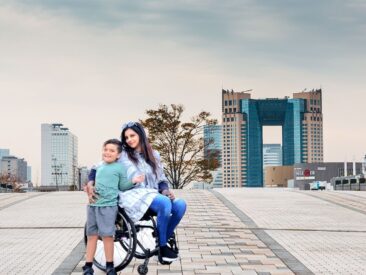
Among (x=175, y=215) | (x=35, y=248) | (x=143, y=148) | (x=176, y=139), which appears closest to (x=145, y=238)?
(x=175, y=215)

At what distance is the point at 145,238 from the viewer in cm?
638

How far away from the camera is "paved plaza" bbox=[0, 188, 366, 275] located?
779cm

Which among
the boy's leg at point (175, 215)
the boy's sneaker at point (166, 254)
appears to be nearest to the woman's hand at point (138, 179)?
the boy's leg at point (175, 215)

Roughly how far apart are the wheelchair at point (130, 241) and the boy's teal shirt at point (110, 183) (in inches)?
7.3

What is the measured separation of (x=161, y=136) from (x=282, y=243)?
3352 centimetres

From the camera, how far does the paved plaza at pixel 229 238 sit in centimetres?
779

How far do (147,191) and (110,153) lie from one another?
0.47 metres

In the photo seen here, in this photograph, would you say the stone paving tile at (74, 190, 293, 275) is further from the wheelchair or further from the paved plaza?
the wheelchair

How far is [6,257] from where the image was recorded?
8.84 meters

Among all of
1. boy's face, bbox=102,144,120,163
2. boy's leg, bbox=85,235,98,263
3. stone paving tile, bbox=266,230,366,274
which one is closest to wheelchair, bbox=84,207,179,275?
boy's leg, bbox=85,235,98,263

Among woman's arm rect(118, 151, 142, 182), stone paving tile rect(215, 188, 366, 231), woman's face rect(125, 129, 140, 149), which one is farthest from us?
stone paving tile rect(215, 188, 366, 231)

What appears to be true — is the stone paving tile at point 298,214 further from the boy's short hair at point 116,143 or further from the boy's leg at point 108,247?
the boy's short hair at point 116,143

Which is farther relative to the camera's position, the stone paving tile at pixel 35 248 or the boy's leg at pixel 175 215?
the stone paving tile at pixel 35 248

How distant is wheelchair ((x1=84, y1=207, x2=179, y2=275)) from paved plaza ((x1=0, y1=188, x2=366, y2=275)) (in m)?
0.88
